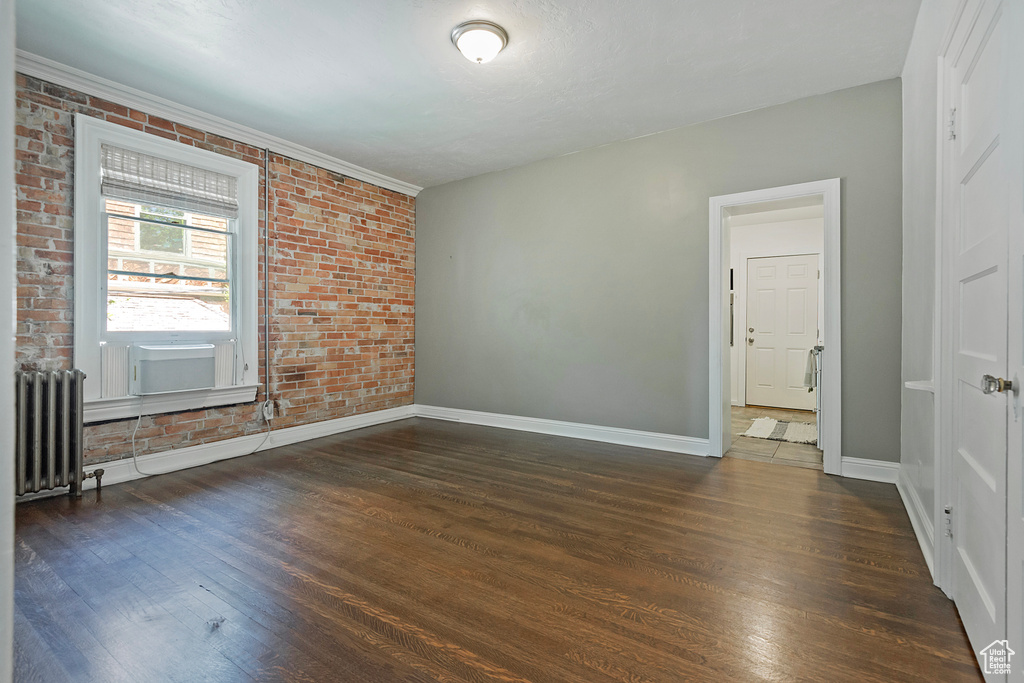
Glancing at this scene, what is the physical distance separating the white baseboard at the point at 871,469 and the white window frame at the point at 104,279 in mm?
4663

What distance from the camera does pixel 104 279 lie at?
332cm

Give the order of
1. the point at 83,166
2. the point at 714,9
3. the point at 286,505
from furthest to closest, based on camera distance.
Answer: the point at 83,166, the point at 286,505, the point at 714,9

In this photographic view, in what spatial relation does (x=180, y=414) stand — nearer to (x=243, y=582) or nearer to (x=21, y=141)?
(x=21, y=141)

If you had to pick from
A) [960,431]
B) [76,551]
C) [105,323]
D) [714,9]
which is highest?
[714,9]

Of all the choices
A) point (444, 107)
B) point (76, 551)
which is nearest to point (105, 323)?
point (76, 551)

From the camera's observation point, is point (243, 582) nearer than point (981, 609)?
No

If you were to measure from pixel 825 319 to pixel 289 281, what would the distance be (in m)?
4.42

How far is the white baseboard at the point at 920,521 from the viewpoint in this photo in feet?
6.99

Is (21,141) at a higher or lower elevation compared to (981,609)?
higher

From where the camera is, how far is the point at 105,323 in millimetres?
3334

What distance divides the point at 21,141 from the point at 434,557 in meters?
3.49

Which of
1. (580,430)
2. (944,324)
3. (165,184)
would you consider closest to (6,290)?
(944,324)

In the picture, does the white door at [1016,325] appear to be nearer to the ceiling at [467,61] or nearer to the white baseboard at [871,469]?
the ceiling at [467,61]

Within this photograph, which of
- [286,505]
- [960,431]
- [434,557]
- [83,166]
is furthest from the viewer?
[83,166]
